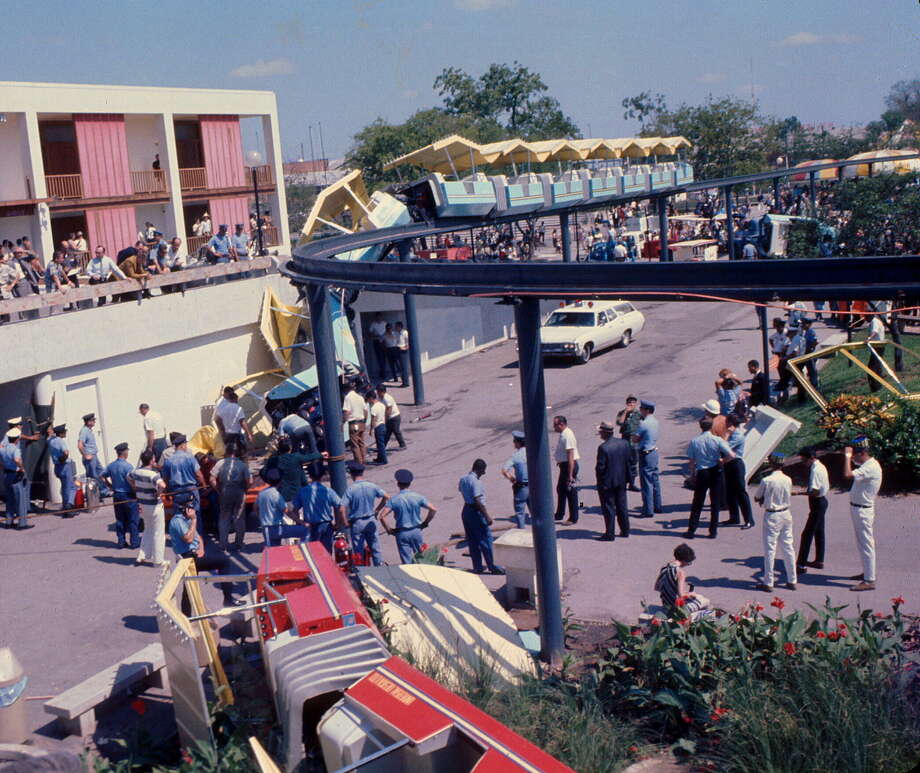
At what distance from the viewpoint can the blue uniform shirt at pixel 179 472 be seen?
12945mm

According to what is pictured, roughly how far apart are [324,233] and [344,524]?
14.1 metres

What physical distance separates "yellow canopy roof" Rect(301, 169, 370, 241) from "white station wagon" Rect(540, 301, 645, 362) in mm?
5977

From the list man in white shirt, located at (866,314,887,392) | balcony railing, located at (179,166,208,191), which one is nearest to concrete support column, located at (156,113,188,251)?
balcony railing, located at (179,166,208,191)

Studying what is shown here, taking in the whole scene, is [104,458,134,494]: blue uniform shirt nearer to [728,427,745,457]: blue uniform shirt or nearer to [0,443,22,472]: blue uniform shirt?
[0,443,22,472]: blue uniform shirt

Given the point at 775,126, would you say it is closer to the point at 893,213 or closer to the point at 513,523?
the point at 893,213

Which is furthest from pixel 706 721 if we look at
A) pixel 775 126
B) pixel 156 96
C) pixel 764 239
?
pixel 775 126

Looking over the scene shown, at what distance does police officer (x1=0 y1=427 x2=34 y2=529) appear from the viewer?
14.8 meters

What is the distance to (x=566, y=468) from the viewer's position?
1316 cm

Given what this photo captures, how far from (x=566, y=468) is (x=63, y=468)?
26.6 ft

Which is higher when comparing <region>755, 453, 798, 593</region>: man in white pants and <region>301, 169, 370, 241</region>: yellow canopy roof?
<region>301, 169, 370, 241</region>: yellow canopy roof

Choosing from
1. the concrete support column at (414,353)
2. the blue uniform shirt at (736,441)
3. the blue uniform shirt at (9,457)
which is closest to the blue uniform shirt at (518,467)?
the blue uniform shirt at (736,441)

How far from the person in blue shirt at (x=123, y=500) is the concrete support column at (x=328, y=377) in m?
2.84

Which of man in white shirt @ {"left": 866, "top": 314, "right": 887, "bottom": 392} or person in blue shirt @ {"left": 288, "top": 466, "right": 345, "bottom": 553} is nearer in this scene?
person in blue shirt @ {"left": 288, "top": 466, "right": 345, "bottom": 553}

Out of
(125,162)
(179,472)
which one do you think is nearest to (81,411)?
(179,472)
